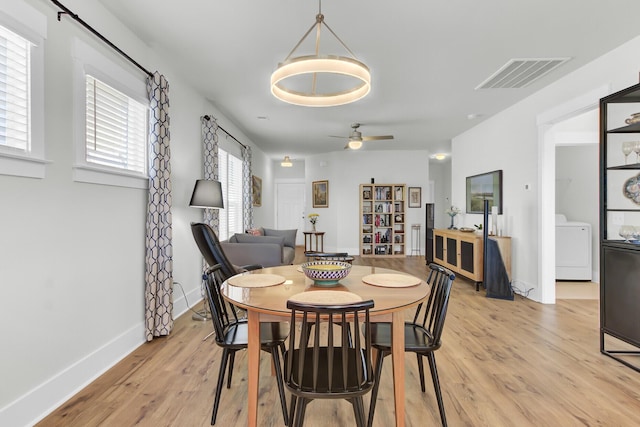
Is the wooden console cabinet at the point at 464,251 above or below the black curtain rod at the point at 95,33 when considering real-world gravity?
below

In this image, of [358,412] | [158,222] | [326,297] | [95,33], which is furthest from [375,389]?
[95,33]

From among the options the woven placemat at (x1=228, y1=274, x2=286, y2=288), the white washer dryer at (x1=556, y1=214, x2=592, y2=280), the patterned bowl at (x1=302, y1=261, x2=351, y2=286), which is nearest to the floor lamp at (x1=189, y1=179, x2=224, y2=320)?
the woven placemat at (x1=228, y1=274, x2=286, y2=288)

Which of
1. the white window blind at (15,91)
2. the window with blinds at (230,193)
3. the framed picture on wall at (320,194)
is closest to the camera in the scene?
the white window blind at (15,91)

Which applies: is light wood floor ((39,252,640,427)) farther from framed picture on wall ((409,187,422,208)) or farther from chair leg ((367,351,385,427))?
framed picture on wall ((409,187,422,208))

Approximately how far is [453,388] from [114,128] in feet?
10.3

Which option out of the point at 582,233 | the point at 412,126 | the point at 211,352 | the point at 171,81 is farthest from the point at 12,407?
the point at 582,233

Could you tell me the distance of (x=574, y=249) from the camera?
5.12 m

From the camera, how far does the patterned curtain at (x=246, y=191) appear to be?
635 cm

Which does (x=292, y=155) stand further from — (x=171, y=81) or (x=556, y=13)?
(x=556, y=13)

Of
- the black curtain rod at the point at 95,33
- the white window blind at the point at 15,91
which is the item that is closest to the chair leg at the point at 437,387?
the white window blind at the point at 15,91

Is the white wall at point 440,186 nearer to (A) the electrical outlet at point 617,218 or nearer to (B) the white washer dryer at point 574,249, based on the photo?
(B) the white washer dryer at point 574,249

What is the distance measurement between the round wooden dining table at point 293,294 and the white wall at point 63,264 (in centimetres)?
108

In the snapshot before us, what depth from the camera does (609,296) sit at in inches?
106

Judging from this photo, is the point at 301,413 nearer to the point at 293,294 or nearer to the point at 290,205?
the point at 293,294
